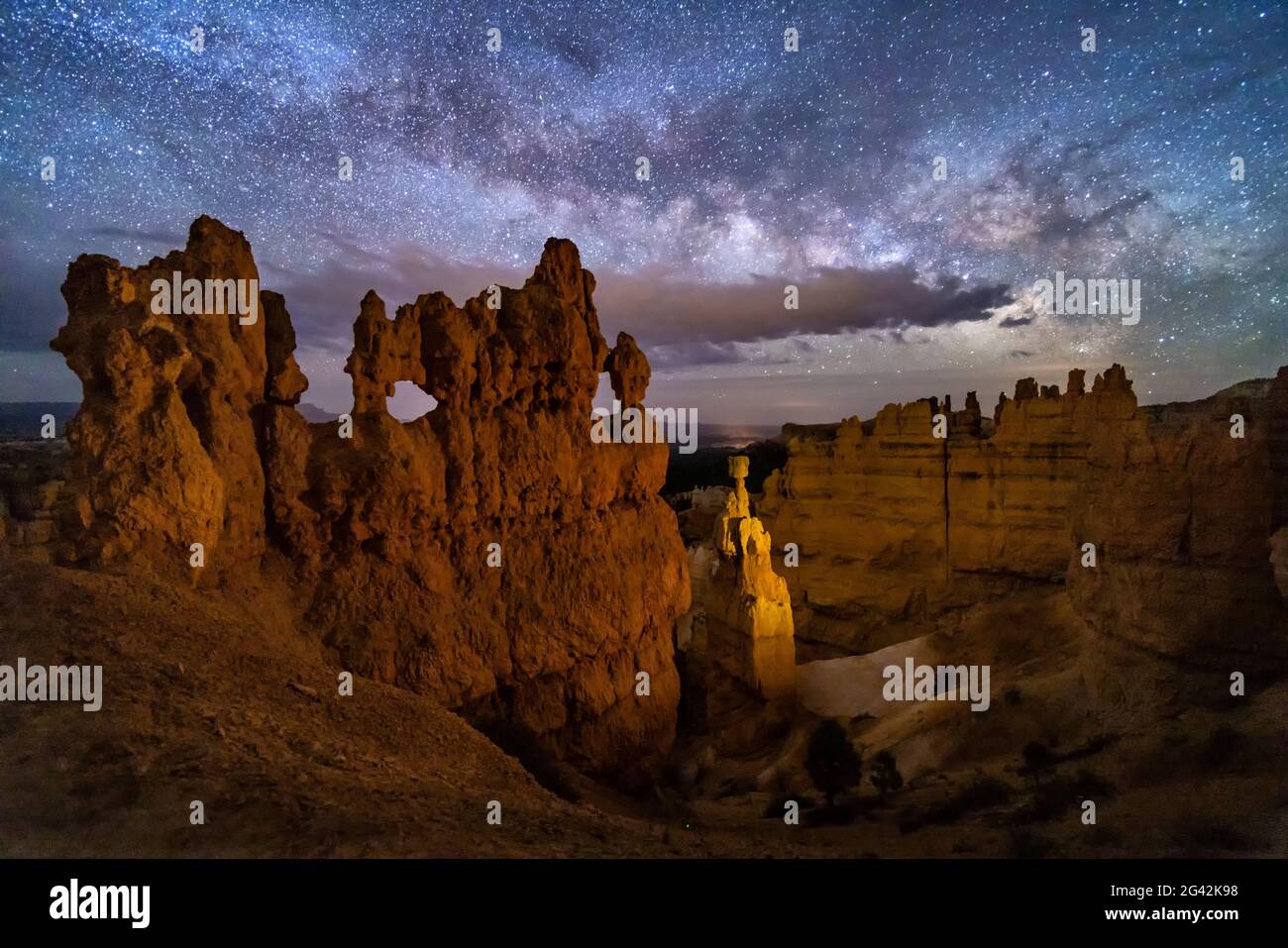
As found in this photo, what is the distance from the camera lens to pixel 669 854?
7156mm

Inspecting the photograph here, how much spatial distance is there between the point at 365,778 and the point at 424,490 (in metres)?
6.19

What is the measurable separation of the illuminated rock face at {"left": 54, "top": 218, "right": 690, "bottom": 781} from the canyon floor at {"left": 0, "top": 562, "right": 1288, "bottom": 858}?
96 cm

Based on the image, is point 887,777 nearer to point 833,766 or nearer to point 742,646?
point 833,766

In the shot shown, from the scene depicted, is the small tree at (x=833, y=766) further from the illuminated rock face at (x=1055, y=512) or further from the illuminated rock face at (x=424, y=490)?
the illuminated rock face at (x=1055, y=512)

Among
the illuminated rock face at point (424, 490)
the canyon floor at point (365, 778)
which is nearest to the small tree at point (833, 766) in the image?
the canyon floor at point (365, 778)

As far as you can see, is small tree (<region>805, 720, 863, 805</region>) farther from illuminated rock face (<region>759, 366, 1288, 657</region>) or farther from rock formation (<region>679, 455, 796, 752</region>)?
rock formation (<region>679, 455, 796, 752</region>)

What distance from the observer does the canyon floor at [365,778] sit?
5777 millimetres

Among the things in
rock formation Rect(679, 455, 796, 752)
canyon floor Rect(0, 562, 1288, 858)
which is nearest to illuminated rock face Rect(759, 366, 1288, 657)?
canyon floor Rect(0, 562, 1288, 858)

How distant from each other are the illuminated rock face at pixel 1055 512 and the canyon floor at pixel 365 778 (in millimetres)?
2423

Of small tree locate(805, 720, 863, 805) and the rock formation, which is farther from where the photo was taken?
the rock formation

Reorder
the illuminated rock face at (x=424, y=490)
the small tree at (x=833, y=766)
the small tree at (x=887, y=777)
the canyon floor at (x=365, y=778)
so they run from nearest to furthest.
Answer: the canyon floor at (x=365, y=778) < the illuminated rock face at (x=424, y=490) < the small tree at (x=833, y=766) < the small tree at (x=887, y=777)

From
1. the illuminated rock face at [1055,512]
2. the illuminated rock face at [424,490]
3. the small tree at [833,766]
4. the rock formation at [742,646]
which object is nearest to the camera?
the illuminated rock face at [424,490]

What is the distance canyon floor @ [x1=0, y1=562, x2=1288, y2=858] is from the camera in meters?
5.78
